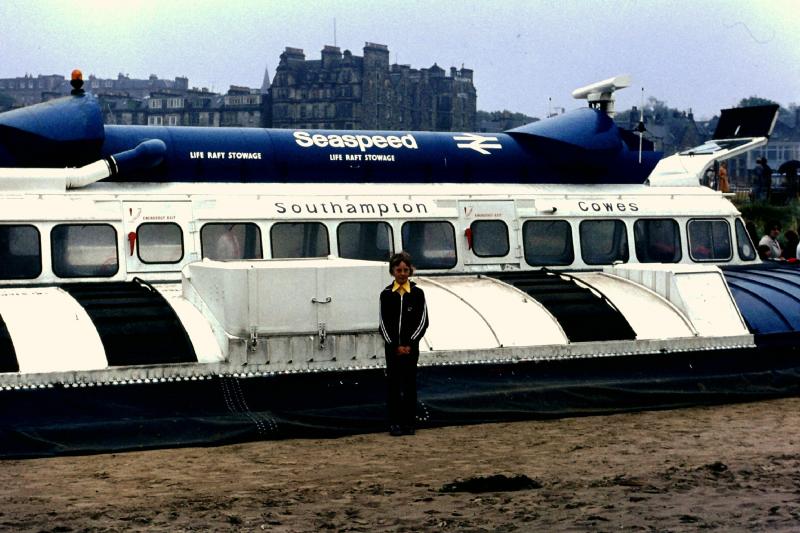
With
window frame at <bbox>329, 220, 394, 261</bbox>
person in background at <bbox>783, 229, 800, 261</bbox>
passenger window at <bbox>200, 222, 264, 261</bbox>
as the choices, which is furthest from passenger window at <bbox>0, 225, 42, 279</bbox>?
person in background at <bbox>783, 229, 800, 261</bbox>

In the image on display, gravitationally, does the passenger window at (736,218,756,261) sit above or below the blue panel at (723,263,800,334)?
above

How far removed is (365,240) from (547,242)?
8.11 ft

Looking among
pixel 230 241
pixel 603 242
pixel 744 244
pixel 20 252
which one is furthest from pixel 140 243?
pixel 744 244

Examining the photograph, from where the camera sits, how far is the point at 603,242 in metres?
17.5

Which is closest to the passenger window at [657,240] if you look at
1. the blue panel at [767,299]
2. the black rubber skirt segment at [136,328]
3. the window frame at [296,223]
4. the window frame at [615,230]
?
the window frame at [615,230]

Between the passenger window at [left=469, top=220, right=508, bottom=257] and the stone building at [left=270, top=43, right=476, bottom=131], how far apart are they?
14411 centimetres

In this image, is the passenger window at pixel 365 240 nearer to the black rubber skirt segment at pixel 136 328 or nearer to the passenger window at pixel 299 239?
the passenger window at pixel 299 239

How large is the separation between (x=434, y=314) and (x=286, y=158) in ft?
10.0

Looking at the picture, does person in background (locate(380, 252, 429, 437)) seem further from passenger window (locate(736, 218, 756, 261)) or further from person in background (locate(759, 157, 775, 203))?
person in background (locate(759, 157, 775, 203))

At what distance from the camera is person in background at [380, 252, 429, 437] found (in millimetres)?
13414

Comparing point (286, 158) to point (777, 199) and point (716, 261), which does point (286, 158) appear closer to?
point (716, 261)

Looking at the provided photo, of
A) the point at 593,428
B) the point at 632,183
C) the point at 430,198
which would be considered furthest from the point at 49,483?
the point at 632,183

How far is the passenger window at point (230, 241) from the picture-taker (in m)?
15.4

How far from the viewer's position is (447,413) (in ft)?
46.8
